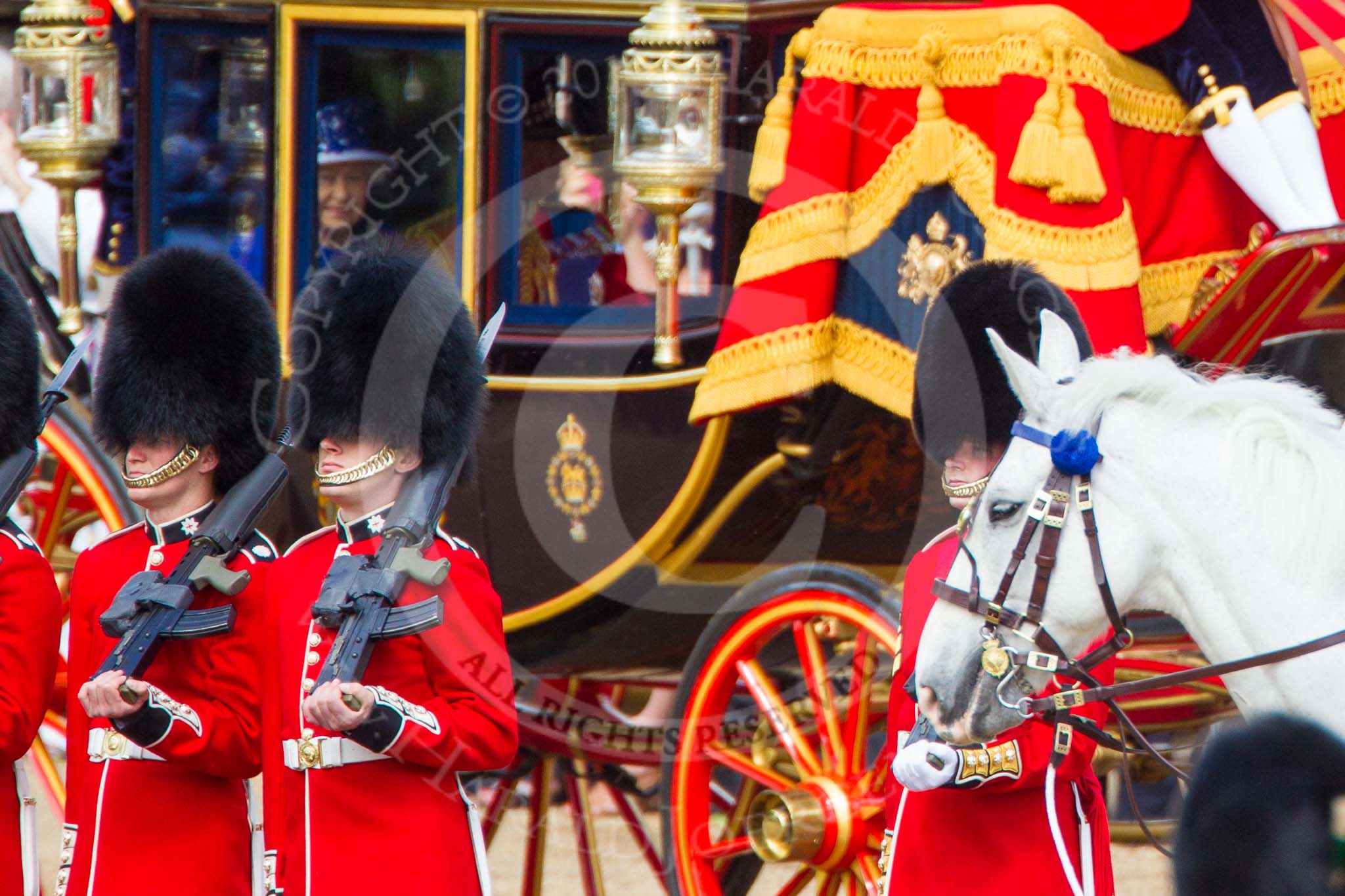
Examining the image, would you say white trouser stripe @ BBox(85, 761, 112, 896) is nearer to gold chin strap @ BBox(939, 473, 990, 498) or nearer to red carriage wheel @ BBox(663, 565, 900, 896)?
red carriage wheel @ BBox(663, 565, 900, 896)

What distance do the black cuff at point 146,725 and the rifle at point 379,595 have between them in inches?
8.7

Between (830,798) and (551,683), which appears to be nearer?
(830,798)

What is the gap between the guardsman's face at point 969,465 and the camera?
2.89 m

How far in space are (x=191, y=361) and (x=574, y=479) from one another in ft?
3.36

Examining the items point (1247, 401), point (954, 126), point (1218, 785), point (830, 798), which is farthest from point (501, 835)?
point (1218, 785)

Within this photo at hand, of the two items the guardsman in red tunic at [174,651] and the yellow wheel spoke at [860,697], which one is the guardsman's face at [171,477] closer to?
the guardsman in red tunic at [174,651]

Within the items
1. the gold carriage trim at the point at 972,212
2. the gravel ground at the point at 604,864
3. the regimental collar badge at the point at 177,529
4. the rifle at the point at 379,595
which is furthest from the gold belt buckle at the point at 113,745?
the gravel ground at the point at 604,864

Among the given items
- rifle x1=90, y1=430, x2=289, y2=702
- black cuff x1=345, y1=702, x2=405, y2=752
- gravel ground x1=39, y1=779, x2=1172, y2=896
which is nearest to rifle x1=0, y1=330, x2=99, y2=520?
rifle x1=90, y1=430, x2=289, y2=702

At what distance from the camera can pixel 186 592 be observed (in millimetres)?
2838

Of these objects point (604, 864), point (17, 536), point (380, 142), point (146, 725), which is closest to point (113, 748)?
point (146, 725)

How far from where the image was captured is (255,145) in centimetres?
425

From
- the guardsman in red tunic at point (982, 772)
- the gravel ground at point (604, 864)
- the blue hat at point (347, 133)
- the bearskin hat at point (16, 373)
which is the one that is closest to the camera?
the guardsman in red tunic at point (982, 772)

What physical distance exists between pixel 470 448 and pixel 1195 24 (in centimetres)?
136

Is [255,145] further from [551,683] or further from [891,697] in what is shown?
[891,697]
